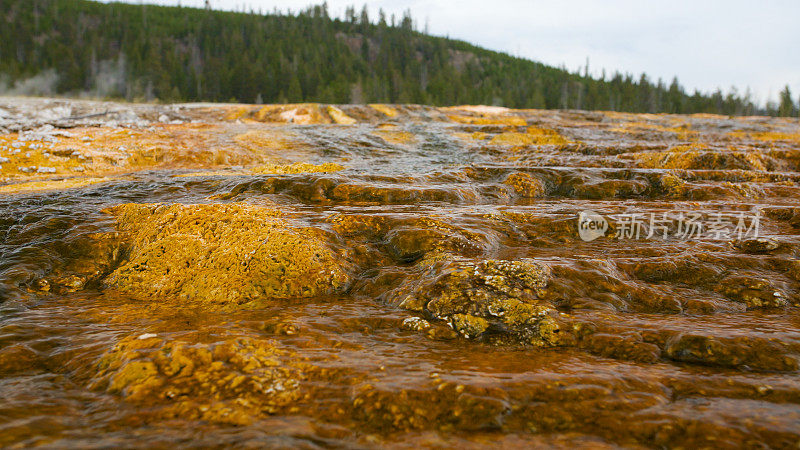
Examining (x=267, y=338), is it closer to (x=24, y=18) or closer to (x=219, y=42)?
(x=219, y=42)

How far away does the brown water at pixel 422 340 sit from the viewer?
86.8 inches

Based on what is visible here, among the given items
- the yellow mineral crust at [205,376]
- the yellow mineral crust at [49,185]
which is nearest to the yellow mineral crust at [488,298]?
the yellow mineral crust at [205,376]

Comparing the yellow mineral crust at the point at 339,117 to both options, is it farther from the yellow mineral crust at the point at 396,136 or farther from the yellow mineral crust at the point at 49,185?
the yellow mineral crust at the point at 49,185

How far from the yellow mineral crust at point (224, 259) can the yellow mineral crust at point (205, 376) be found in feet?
3.74

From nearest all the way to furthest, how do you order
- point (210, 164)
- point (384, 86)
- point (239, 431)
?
1. point (239, 431)
2. point (210, 164)
3. point (384, 86)

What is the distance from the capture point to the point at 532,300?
371 centimetres

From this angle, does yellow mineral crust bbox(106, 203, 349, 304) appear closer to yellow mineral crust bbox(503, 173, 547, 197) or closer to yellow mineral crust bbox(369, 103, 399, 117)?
yellow mineral crust bbox(503, 173, 547, 197)

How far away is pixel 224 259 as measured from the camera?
4.60 meters

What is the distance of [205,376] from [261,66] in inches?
3321

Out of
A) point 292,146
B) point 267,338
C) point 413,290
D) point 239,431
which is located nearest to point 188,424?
point 239,431

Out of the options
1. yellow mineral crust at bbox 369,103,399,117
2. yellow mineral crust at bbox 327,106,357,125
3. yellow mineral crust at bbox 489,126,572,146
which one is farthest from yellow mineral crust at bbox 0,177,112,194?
yellow mineral crust at bbox 369,103,399,117

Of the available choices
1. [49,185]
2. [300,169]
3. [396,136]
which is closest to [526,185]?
[300,169]

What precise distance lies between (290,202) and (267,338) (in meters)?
4.29

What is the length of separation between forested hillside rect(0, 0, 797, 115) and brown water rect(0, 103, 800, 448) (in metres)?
68.5
